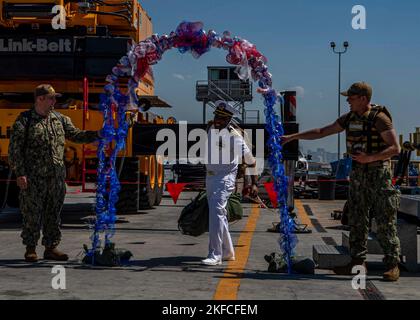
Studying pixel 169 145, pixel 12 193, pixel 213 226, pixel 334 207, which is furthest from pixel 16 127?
pixel 334 207

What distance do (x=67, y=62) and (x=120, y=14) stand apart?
65.2 inches

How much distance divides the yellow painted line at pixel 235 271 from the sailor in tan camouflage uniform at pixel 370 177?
1130 millimetres

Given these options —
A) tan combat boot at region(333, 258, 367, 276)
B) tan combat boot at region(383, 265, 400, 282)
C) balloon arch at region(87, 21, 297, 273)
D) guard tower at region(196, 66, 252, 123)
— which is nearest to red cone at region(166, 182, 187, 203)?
balloon arch at region(87, 21, 297, 273)

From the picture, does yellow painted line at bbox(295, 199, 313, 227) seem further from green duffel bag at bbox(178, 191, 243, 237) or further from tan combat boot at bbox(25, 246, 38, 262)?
tan combat boot at bbox(25, 246, 38, 262)

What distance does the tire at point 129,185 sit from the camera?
13852 millimetres

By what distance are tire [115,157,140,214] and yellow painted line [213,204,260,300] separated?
2.65 metres

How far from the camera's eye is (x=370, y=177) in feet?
23.6

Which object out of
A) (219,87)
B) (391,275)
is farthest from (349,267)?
(219,87)

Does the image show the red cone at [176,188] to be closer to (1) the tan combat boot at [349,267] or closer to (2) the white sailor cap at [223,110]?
(2) the white sailor cap at [223,110]

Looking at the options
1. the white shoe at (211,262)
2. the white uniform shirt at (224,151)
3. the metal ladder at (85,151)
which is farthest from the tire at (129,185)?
the white shoe at (211,262)

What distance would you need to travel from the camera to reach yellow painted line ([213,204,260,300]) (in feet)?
20.4

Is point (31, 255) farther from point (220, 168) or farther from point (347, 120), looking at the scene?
point (347, 120)

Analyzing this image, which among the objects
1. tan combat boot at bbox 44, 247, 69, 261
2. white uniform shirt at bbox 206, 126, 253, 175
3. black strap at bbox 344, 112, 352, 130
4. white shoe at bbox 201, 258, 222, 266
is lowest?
white shoe at bbox 201, 258, 222, 266

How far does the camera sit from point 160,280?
698 cm
